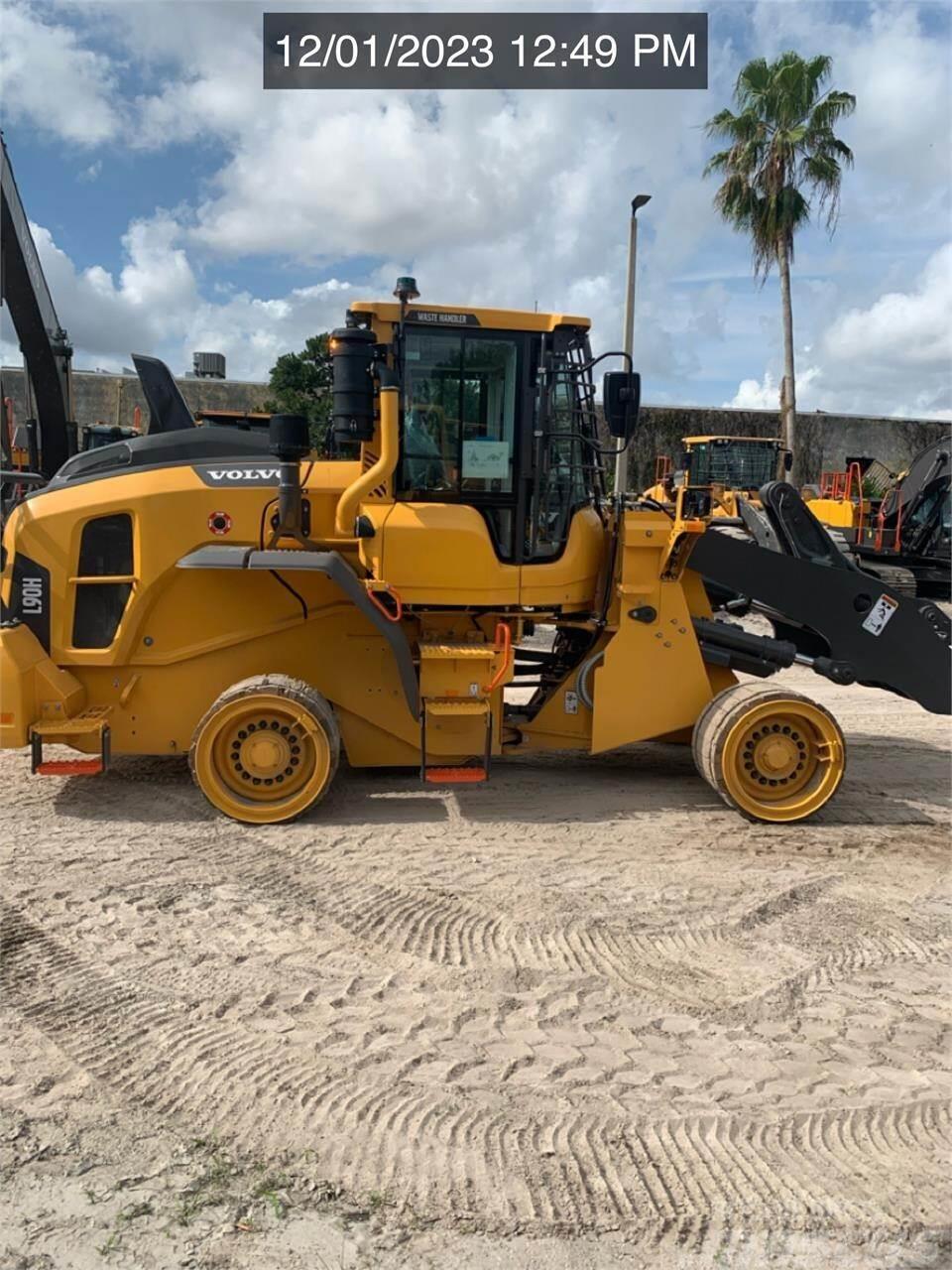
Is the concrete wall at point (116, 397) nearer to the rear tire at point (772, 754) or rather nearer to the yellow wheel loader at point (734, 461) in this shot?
the yellow wheel loader at point (734, 461)

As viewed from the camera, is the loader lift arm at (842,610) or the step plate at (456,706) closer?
the step plate at (456,706)

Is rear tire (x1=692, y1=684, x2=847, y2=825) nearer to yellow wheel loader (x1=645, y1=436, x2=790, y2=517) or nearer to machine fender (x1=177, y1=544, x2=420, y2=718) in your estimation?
machine fender (x1=177, y1=544, x2=420, y2=718)

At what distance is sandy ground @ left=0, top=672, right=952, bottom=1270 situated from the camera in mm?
2342

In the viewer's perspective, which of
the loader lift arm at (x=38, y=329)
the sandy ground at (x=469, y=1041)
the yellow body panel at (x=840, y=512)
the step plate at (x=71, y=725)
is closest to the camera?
the sandy ground at (x=469, y=1041)

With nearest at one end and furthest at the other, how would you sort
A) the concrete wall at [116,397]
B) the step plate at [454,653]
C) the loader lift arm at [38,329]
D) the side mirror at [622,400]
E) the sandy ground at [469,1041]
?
1. the sandy ground at [469,1041]
2. the side mirror at [622,400]
3. the step plate at [454,653]
4. the loader lift arm at [38,329]
5. the concrete wall at [116,397]

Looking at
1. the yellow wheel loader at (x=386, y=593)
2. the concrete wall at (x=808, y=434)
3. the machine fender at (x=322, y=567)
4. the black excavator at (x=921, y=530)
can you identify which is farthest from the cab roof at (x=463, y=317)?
the concrete wall at (x=808, y=434)

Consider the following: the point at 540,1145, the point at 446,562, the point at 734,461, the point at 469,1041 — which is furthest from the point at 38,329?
the point at 734,461

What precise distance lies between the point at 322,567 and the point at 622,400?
1.81 m

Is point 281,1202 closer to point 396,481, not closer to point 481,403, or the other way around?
point 396,481

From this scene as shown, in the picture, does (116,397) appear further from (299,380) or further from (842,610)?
(842,610)

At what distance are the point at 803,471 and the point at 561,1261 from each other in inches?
1072

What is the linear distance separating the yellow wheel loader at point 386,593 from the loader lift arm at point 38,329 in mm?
6324

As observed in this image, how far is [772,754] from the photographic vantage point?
5.32 metres

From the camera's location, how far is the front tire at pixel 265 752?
16.5 ft
